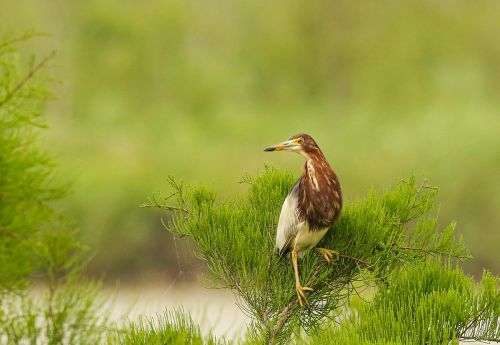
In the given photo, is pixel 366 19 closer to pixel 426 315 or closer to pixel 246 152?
pixel 246 152

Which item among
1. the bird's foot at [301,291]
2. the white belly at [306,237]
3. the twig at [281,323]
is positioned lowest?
the twig at [281,323]

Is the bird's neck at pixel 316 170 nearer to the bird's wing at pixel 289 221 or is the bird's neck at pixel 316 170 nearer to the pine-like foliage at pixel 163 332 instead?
the bird's wing at pixel 289 221

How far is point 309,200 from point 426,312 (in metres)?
0.30

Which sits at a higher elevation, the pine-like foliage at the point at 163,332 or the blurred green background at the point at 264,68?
the blurred green background at the point at 264,68

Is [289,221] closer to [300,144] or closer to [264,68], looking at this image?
[300,144]

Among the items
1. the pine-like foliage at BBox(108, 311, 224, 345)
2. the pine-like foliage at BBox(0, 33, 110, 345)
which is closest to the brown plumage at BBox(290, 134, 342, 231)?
the pine-like foliage at BBox(108, 311, 224, 345)

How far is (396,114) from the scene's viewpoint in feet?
38.9

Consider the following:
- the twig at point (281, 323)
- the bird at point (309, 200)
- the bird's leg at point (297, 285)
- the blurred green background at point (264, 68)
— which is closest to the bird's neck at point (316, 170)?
the bird at point (309, 200)

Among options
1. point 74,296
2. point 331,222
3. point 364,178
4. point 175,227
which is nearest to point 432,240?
Result: point 331,222

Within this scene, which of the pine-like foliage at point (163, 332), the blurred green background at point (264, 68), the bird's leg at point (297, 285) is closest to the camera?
the pine-like foliage at point (163, 332)

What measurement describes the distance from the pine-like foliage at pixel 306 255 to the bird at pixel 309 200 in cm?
8

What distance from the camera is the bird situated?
1.73m

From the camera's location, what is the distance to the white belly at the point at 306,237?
1749 mm

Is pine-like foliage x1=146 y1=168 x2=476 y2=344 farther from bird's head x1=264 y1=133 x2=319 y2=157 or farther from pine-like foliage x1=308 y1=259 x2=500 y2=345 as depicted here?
bird's head x1=264 y1=133 x2=319 y2=157
